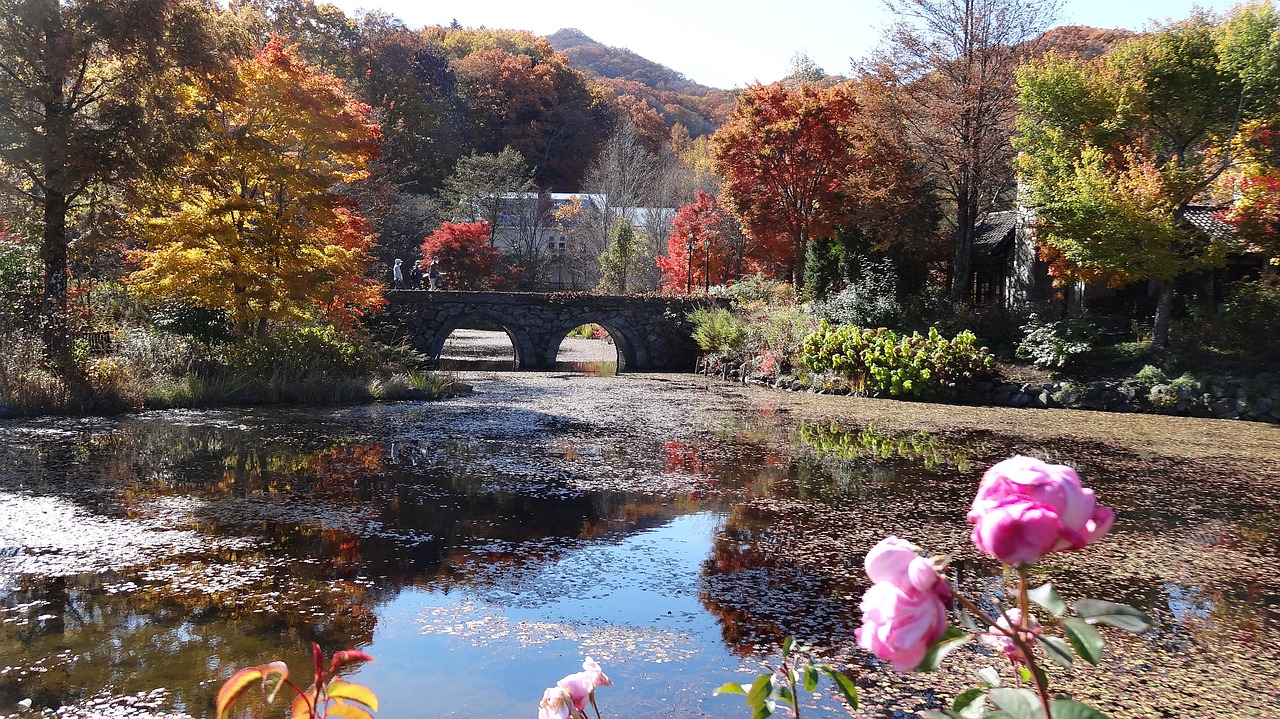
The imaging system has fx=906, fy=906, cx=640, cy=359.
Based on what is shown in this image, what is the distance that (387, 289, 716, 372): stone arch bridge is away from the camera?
68.5 feet

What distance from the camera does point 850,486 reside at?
7.36 m

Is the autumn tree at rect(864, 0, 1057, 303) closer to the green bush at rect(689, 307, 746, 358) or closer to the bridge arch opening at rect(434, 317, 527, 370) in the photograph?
the green bush at rect(689, 307, 746, 358)

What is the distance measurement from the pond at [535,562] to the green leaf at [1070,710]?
2380 mm

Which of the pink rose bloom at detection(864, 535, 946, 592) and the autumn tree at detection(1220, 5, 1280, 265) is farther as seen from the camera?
the autumn tree at detection(1220, 5, 1280, 265)

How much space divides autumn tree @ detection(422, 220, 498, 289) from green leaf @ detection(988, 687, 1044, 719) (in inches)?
1168

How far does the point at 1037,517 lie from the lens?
105 centimetres

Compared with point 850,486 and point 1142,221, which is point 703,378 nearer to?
point 1142,221

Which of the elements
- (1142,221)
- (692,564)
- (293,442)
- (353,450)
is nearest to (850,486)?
(692,564)

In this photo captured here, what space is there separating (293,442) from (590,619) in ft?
19.2

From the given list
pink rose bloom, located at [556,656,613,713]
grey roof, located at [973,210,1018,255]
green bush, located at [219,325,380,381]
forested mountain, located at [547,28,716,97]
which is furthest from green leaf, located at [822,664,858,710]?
forested mountain, located at [547,28,716,97]

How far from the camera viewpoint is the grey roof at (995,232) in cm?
2111

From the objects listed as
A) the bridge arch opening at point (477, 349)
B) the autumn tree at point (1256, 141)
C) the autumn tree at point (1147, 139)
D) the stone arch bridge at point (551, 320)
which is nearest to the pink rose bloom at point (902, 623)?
the autumn tree at point (1147, 139)

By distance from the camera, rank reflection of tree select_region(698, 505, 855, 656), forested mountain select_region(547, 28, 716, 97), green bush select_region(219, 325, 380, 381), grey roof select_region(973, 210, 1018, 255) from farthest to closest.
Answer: forested mountain select_region(547, 28, 716, 97), grey roof select_region(973, 210, 1018, 255), green bush select_region(219, 325, 380, 381), reflection of tree select_region(698, 505, 855, 656)

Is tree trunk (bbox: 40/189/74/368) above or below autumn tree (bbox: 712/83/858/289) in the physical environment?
below
